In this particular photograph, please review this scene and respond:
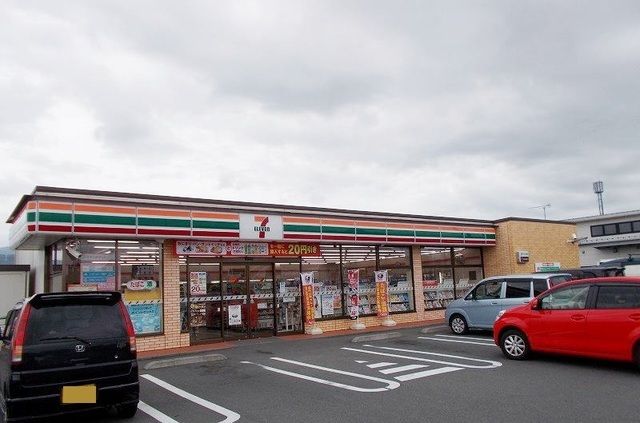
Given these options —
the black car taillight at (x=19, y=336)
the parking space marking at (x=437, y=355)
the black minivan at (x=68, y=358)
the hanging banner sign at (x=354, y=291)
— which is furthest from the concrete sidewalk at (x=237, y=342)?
the black car taillight at (x=19, y=336)

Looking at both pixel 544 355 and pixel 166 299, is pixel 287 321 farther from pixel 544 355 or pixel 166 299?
pixel 544 355

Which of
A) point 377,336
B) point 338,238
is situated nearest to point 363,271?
point 338,238

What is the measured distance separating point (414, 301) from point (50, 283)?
11209 mm

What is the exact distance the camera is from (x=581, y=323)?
8500 mm

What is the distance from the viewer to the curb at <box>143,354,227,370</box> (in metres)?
10.2

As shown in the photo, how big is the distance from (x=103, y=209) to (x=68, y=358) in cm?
645

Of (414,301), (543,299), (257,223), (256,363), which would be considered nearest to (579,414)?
(543,299)

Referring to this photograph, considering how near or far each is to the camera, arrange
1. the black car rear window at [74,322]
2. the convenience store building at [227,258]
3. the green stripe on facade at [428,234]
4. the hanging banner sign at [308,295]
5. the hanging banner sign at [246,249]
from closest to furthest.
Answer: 1. the black car rear window at [74,322]
2. the convenience store building at [227,258]
3. the hanging banner sign at [246,249]
4. the hanging banner sign at [308,295]
5. the green stripe on facade at [428,234]

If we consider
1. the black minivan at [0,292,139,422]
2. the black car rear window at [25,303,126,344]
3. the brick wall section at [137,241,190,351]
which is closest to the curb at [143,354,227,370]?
the brick wall section at [137,241,190,351]

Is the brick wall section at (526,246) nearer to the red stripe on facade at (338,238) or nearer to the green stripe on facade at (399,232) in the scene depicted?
the green stripe on facade at (399,232)

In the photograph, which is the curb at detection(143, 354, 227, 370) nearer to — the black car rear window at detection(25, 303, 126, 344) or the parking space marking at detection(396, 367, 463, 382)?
the black car rear window at detection(25, 303, 126, 344)

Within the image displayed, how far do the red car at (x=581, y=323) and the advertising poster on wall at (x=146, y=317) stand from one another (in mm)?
8037

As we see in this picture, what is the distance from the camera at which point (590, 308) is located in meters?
8.51

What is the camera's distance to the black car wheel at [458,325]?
45.6 ft
